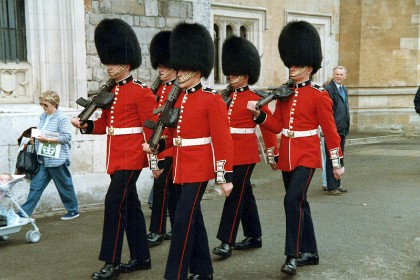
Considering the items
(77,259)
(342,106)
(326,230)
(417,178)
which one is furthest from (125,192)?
(417,178)

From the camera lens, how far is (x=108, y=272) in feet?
14.4

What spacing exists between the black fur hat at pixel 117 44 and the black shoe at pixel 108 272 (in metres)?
1.64

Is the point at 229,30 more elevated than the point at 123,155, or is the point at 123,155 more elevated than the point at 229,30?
the point at 229,30

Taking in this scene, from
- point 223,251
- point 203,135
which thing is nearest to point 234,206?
point 223,251

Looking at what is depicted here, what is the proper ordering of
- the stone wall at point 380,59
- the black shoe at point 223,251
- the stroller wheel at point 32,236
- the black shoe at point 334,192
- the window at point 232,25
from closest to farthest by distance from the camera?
the black shoe at point 223,251 < the stroller wheel at point 32,236 < the black shoe at point 334,192 < the window at point 232,25 < the stone wall at point 380,59

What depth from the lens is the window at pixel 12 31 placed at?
7008 mm

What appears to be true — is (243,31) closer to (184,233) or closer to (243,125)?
(243,125)

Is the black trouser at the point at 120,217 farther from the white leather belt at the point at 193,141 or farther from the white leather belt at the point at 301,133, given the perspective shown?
the white leather belt at the point at 301,133

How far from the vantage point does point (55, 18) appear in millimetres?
7129

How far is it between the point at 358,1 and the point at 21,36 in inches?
400

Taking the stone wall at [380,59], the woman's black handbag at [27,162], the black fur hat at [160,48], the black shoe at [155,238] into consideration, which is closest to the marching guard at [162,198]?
the black shoe at [155,238]

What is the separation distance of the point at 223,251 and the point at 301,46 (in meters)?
1.92

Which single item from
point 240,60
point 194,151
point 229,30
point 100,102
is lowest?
point 194,151

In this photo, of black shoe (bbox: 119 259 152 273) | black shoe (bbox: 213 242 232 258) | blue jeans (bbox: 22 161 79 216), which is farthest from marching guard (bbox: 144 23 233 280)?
blue jeans (bbox: 22 161 79 216)
